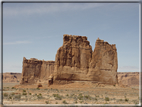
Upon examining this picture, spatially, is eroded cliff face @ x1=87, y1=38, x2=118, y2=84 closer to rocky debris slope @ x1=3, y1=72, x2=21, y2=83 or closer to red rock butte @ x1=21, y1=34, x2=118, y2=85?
red rock butte @ x1=21, y1=34, x2=118, y2=85

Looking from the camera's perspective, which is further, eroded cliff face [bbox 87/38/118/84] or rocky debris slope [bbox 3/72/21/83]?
rocky debris slope [bbox 3/72/21/83]

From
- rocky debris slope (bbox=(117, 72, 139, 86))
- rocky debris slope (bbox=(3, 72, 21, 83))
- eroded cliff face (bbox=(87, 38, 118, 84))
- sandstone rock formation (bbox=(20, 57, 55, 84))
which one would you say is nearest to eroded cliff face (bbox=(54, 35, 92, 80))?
eroded cliff face (bbox=(87, 38, 118, 84))

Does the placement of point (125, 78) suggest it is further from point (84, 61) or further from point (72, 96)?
point (72, 96)

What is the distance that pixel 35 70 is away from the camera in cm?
7744

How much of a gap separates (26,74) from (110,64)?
127 feet

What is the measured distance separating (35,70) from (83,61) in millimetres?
35792

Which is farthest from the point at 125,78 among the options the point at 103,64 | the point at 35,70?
the point at 103,64

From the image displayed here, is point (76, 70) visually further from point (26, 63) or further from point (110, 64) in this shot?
point (26, 63)

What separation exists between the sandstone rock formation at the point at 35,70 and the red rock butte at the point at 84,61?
31.1m

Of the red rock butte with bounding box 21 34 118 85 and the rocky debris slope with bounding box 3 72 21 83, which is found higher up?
the red rock butte with bounding box 21 34 118 85

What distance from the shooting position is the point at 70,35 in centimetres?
4653

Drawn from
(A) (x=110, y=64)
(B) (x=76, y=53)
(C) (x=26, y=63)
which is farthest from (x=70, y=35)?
(C) (x=26, y=63)

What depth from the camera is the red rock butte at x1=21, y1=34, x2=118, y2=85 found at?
1772 inches

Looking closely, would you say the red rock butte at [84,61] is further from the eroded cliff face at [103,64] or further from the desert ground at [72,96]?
the desert ground at [72,96]
